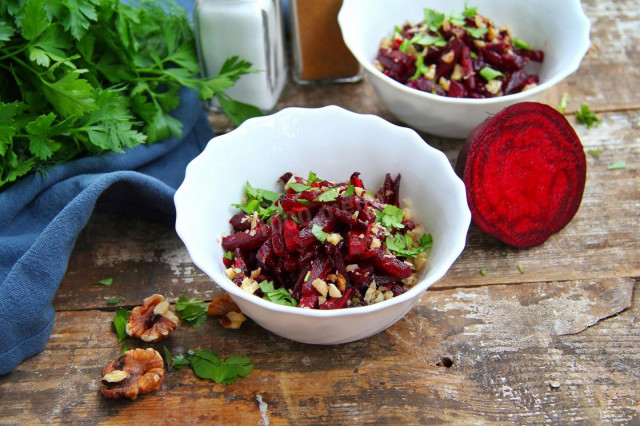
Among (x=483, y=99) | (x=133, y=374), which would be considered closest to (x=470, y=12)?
(x=483, y=99)

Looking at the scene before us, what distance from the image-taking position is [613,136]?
2760 mm

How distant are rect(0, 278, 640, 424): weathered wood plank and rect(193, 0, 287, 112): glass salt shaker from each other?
1.10 m

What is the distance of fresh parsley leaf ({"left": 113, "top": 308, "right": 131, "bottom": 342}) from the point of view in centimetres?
211

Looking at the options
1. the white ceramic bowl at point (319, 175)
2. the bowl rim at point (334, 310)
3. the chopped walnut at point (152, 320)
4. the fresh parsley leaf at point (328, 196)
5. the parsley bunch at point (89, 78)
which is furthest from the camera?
the parsley bunch at point (89, 78)

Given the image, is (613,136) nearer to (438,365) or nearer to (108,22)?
Result: (438,365)

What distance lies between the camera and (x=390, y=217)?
2.08m

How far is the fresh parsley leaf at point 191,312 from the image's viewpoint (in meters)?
2.15

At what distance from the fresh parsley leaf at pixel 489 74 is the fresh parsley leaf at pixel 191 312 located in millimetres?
1414

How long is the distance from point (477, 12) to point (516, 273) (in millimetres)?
1263

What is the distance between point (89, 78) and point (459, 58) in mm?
1421

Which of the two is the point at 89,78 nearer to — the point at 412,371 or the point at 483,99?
the point at 483,99

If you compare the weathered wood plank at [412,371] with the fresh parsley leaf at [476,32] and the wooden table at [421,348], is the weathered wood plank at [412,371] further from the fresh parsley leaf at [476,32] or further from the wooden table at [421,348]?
the fresh parsley leaf at [476,32]

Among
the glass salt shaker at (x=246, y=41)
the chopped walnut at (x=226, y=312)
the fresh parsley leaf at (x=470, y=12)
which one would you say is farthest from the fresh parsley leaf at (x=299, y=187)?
the fresh parsley leaf at (x=470, y=12)

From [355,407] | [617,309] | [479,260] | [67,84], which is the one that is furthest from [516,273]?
[67,84]
